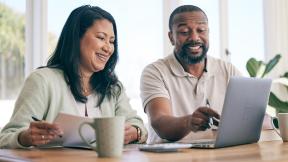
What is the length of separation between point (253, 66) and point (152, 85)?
1.72 metres

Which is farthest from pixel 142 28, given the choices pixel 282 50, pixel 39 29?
pixel 282 50

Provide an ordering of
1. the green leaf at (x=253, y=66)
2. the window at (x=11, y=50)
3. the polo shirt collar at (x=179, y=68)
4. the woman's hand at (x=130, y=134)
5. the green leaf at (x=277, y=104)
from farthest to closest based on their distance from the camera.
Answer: the green leaf at (x=253, y=66) → the green leaf at (x=277, y=104) → the window at (x=11, y=50) → the polo shirt collar at (x=179, y=68) → the woman's hand at (x=130, y=134)

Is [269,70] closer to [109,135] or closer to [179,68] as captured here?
[179,68]

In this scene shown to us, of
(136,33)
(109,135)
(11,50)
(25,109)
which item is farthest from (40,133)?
(136,33)

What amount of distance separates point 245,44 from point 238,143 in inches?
105

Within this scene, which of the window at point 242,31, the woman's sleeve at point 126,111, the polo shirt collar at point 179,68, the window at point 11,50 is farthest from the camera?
the window at point 242,31

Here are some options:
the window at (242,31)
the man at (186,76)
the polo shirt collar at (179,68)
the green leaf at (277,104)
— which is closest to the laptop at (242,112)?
the man at (186,76)

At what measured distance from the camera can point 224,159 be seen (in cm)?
110

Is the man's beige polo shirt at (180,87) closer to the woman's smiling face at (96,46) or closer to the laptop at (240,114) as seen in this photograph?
the woman's smiling face at (96,46)

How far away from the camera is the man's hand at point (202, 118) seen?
1468 mm

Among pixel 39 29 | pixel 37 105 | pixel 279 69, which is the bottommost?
pixel 279 69

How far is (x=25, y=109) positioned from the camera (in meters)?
1.55

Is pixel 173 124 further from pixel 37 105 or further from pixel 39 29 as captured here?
pixel 39 29

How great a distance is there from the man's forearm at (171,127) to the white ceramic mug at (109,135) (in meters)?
0.56
